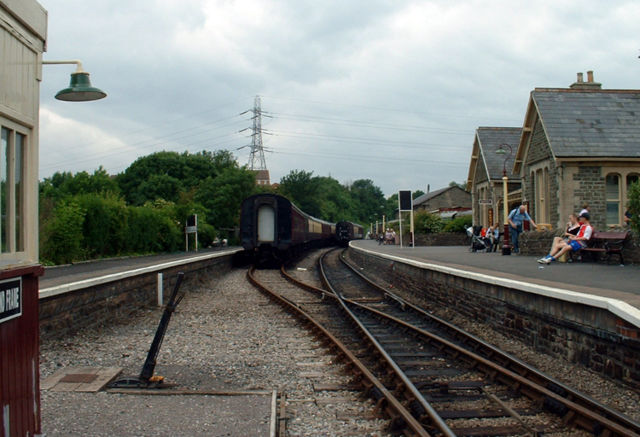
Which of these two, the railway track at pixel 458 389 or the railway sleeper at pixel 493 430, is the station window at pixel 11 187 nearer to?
the railway track at pixel 458 389

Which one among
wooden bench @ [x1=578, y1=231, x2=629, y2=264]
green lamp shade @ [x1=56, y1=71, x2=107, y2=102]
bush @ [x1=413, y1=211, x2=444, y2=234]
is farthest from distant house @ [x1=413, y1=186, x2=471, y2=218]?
green lamp shade @ [x1=56, y1=71, x2=107, y2=102]

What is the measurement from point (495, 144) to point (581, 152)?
14.0m

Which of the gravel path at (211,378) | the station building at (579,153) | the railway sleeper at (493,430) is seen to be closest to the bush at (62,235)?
the gravel path at (211,378)

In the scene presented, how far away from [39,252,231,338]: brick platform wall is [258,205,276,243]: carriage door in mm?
9899

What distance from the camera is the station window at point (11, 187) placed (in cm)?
353

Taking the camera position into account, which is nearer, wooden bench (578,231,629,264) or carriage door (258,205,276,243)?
wooden bench (578,231,629,264)

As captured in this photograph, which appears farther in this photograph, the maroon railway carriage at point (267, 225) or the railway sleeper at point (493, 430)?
the maroon railway carriage at point (267, 225)

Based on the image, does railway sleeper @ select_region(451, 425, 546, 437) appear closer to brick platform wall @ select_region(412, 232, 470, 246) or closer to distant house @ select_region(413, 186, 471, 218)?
brick platform wall @ select_region(412, 232, 470, 246)

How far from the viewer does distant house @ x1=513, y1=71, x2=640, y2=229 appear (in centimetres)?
2122

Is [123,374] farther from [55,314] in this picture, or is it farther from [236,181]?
[236,181]

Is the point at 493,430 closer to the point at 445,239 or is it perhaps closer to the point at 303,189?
the point at 445,239

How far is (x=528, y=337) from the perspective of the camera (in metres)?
7.83

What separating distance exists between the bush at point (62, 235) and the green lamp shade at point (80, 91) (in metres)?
13.4

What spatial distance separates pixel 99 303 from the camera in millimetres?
9711
